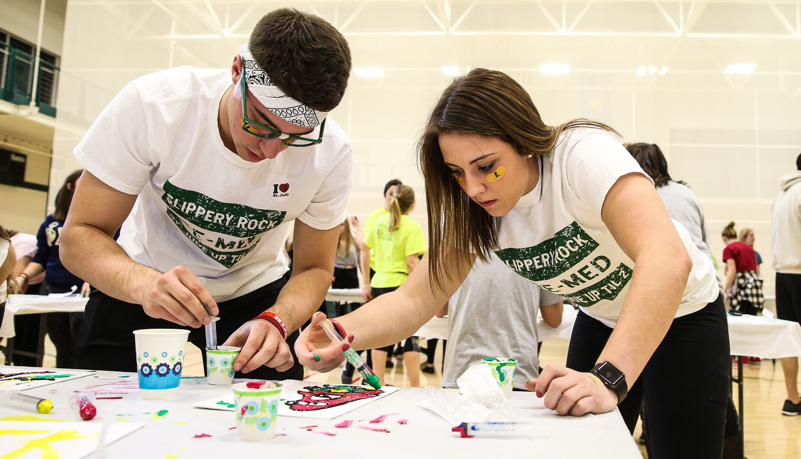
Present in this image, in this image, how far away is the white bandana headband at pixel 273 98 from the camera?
1.25m

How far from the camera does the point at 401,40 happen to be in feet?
32.4

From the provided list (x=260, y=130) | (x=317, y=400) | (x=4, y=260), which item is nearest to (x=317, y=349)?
(x=317, y=400)

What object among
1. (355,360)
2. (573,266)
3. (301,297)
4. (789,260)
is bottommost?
(355,360)

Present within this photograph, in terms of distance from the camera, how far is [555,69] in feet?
30.5

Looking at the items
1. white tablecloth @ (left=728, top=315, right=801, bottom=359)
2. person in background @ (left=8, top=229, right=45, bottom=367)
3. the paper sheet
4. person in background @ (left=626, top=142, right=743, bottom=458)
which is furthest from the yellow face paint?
person in background @ (left=8, top=229, right=45, bottom=367)

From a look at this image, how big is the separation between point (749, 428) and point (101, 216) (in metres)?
3.78

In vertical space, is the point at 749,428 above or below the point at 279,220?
below

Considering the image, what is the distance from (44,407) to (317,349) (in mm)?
523

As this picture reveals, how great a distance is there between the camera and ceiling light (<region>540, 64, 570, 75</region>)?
923cm

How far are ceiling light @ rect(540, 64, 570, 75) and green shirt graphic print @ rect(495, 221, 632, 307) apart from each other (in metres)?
8.55

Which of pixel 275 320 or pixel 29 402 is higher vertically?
pixel 275 320

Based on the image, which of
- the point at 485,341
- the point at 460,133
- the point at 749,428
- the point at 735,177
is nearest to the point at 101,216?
the point at 460,133

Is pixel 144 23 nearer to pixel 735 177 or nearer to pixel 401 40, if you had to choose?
pixel 401 40

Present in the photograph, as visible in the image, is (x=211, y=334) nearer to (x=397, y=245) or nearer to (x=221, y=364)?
(x=221, y=364)
